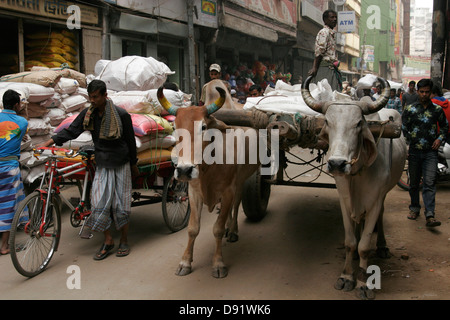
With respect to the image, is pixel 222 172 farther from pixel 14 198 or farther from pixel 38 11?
pixel 38 11

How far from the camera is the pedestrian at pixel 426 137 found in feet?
19.1

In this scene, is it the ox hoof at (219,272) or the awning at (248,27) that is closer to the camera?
the ox hoof at (219,272)

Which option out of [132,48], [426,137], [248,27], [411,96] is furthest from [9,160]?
[248,27]

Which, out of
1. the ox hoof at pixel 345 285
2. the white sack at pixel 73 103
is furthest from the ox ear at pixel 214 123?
the white sack at pixel 73 103

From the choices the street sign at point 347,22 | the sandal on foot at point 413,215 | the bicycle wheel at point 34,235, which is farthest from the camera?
the street sign at point 347,22

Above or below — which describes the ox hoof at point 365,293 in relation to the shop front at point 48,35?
below

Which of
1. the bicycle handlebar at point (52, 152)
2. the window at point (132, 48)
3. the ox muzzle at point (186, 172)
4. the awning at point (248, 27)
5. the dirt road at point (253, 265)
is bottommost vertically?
the dirt road at point (253, 265)

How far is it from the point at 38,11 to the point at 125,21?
2.83 m

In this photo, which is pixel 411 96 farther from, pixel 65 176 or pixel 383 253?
pixel 65 176

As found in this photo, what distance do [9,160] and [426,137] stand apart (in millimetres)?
5508

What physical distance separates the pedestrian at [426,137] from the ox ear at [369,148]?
2.54 metres

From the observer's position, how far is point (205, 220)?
21.0ft

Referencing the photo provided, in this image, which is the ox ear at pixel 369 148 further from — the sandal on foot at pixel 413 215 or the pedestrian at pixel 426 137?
the sandal on foot at pixel 413 215

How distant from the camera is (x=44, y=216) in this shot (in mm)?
4512
